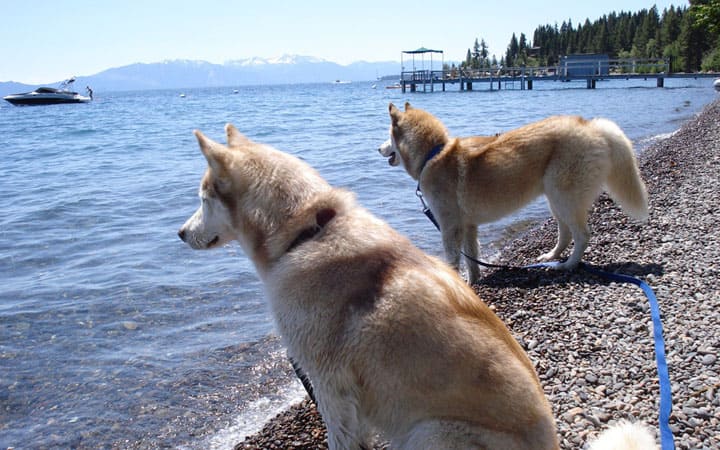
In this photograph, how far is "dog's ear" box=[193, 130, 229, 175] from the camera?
3105 millimetres

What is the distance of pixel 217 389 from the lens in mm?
5410

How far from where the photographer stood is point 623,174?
266 inches

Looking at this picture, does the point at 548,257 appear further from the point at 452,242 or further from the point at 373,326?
the point at 373,326

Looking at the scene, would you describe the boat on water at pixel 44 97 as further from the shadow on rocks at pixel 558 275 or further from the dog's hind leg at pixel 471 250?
the shadow on rocks at pixel 558 275

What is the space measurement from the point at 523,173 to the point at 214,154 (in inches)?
184

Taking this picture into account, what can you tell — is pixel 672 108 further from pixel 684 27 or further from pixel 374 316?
pixel 684 27

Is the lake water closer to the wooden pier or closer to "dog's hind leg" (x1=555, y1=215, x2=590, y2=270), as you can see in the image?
"dog's hind leg" (x1=555, y1=215, x2=590, y2=270)

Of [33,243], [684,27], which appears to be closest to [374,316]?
[33,243]

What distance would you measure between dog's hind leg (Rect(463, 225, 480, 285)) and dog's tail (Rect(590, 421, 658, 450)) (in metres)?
4.33

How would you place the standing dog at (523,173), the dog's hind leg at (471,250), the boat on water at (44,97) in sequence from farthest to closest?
the boat on water at (44,97) → the dog's hind leg at (471,250) → the standing dog at (523,173)

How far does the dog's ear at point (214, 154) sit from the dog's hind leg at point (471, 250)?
4.55 meters

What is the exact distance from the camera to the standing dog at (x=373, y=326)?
2613mm

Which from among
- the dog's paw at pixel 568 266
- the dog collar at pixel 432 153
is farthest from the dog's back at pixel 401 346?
the dog's paw at pixel 568 266

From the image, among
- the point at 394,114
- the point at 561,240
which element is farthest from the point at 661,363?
the point at 394,114
